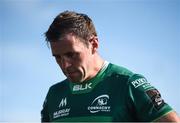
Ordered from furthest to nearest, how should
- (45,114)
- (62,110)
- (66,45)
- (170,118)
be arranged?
(45,114), (62,110), (66,45), (170,118)

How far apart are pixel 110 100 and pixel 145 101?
1.52ft

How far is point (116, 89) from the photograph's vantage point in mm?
5328

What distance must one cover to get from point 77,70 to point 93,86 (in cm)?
29

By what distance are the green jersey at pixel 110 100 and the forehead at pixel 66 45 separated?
450 millimetres

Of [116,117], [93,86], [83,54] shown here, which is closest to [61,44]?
[83,54]

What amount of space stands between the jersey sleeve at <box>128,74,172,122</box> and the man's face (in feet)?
2.07

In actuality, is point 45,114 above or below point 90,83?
below

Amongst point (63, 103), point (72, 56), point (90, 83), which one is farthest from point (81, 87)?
point (72, 56)

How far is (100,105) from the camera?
5340mm

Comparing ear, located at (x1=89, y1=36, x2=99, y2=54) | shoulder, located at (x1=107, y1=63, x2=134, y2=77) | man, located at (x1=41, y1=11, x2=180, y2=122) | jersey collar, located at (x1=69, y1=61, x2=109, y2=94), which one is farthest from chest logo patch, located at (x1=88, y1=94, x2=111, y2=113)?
ear, located at (x1=89, y1=36, x2=99, y2=54)

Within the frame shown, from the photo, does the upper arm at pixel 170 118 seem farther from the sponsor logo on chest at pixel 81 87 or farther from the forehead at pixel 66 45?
the forehead at pixel 66 45

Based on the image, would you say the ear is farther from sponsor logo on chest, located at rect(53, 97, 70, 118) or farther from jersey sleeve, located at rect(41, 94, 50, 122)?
jersey sleeve, located at rect(41, 94, 50, 122)

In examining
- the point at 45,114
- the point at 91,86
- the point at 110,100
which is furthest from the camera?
the point at 45,114

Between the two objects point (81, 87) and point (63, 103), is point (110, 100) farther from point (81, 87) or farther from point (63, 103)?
point (63, 103)
